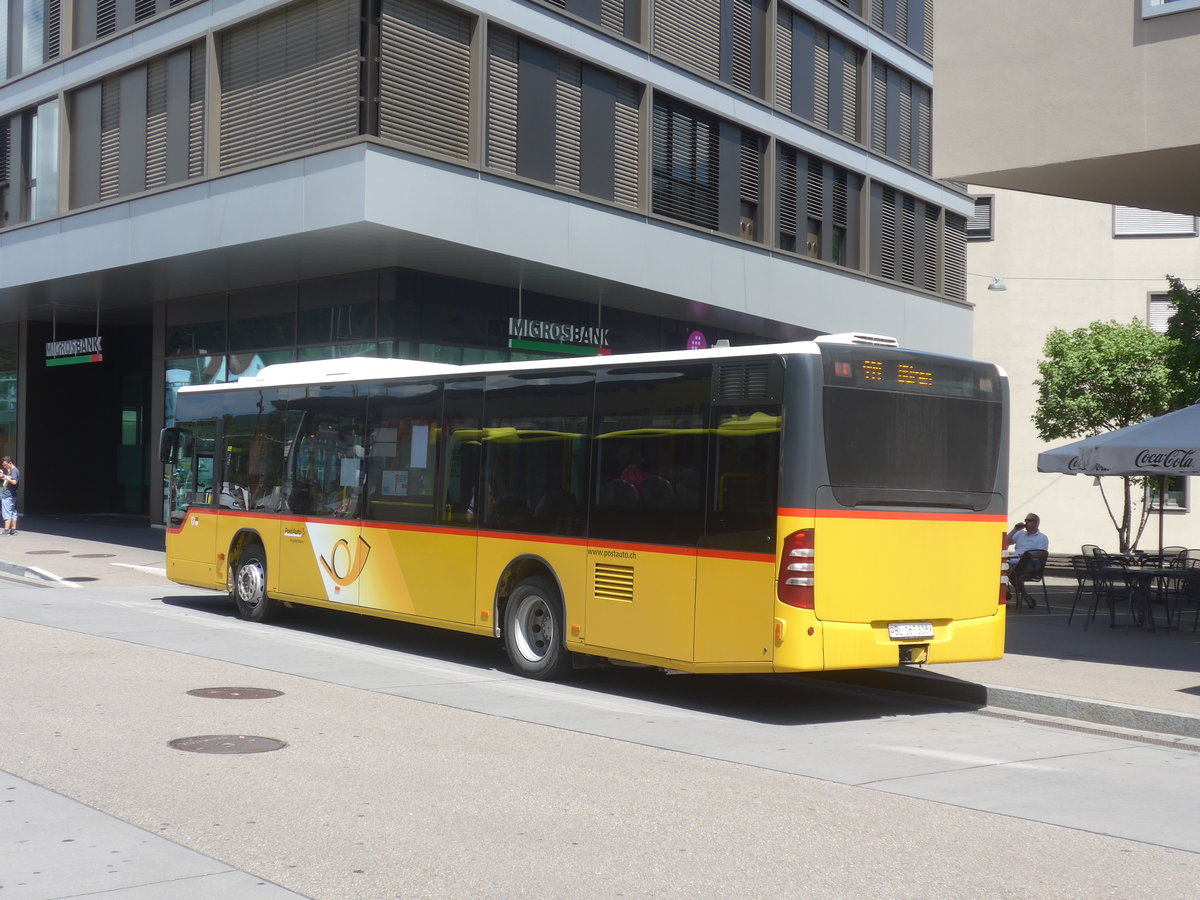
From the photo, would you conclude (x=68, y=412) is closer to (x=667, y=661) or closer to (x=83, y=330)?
(x=83, y=330)

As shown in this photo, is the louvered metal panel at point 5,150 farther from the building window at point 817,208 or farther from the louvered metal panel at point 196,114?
the building window at point 817,208

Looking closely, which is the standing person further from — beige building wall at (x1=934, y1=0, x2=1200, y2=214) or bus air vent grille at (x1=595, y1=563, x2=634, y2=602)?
beige building wall at (x1=934, y1=0, x2=1200, y2=214)

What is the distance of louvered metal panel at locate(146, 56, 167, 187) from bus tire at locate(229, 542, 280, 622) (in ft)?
36.5

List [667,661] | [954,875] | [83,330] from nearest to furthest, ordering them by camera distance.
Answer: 1. [954,875]
2. [667,661]
3. [83,330]

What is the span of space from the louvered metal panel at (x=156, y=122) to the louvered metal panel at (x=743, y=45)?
38.4 feet

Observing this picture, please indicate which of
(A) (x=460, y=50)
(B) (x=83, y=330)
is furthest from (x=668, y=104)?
(B) (x=83, y=330)

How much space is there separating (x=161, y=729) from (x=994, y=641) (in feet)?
22.0

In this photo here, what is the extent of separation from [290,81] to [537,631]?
13459mm

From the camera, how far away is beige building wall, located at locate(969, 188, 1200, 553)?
121ft

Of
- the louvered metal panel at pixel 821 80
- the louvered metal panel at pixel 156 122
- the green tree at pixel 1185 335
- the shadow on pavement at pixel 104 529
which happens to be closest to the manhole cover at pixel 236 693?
the green tree at pixel 1185 335

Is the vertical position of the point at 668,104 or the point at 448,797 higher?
the point at 668,104

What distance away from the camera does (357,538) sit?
14.5 meters

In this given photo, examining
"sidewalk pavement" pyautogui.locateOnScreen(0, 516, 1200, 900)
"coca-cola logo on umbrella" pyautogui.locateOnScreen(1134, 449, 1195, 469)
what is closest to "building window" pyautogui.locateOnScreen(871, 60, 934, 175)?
"sidewalk pavement" pyautogui.locateOnScreen(0, 516, 1200, 900)

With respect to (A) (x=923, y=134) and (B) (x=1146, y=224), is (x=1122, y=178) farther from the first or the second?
(B) (x=1146, y=224)
